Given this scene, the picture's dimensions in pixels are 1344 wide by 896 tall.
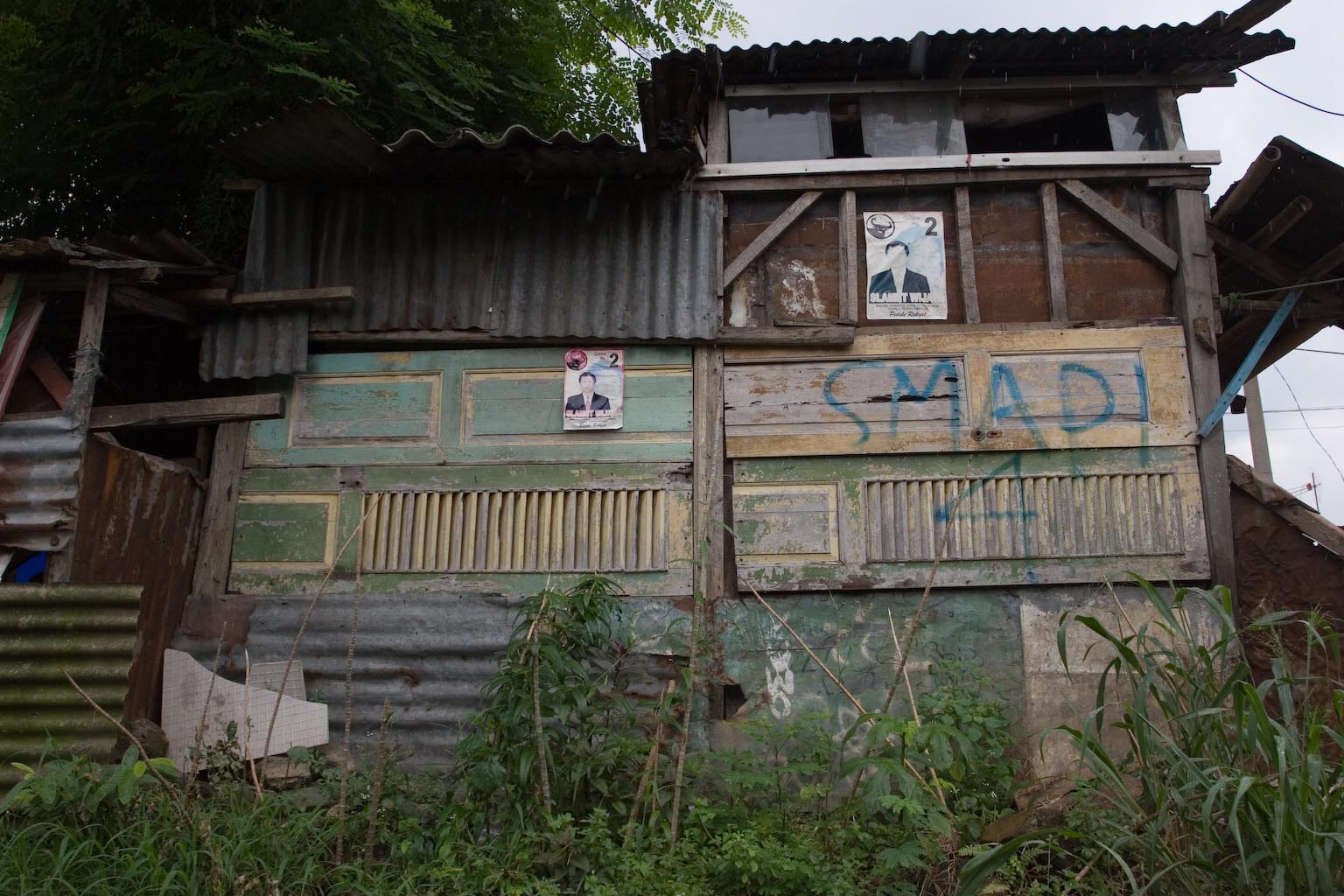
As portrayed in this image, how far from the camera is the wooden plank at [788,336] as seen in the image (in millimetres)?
6418

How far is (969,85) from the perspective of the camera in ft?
23.0

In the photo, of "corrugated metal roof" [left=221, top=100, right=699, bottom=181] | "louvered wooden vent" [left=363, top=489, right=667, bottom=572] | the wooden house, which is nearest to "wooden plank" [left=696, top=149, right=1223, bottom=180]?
the wooden house

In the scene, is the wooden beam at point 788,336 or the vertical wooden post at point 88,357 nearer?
the vertical wooden post at point 88,357

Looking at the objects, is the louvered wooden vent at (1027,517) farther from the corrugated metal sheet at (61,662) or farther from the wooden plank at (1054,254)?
the corrugated metal sheet at (61,662)

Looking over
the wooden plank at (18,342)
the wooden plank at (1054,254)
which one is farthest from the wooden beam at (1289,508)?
the wooden plank at (18,342)

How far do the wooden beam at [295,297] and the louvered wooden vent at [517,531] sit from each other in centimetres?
135

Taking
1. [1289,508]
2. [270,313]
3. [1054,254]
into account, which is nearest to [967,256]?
[1054,254]

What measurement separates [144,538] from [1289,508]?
7.06m

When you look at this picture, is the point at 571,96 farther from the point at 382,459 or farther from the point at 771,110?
the point at 382,459

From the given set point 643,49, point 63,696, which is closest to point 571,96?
point 643,49

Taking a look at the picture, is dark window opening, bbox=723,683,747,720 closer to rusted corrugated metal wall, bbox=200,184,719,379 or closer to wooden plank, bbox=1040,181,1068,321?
rusted corrugated metal wall, bbox=200,184,719,379

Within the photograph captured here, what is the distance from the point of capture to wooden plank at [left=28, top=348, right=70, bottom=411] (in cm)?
570

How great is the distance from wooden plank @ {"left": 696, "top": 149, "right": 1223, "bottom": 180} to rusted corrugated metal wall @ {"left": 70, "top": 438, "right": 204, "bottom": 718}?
13.3ft

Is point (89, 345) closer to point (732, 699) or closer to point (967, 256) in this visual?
point (732, 699)
